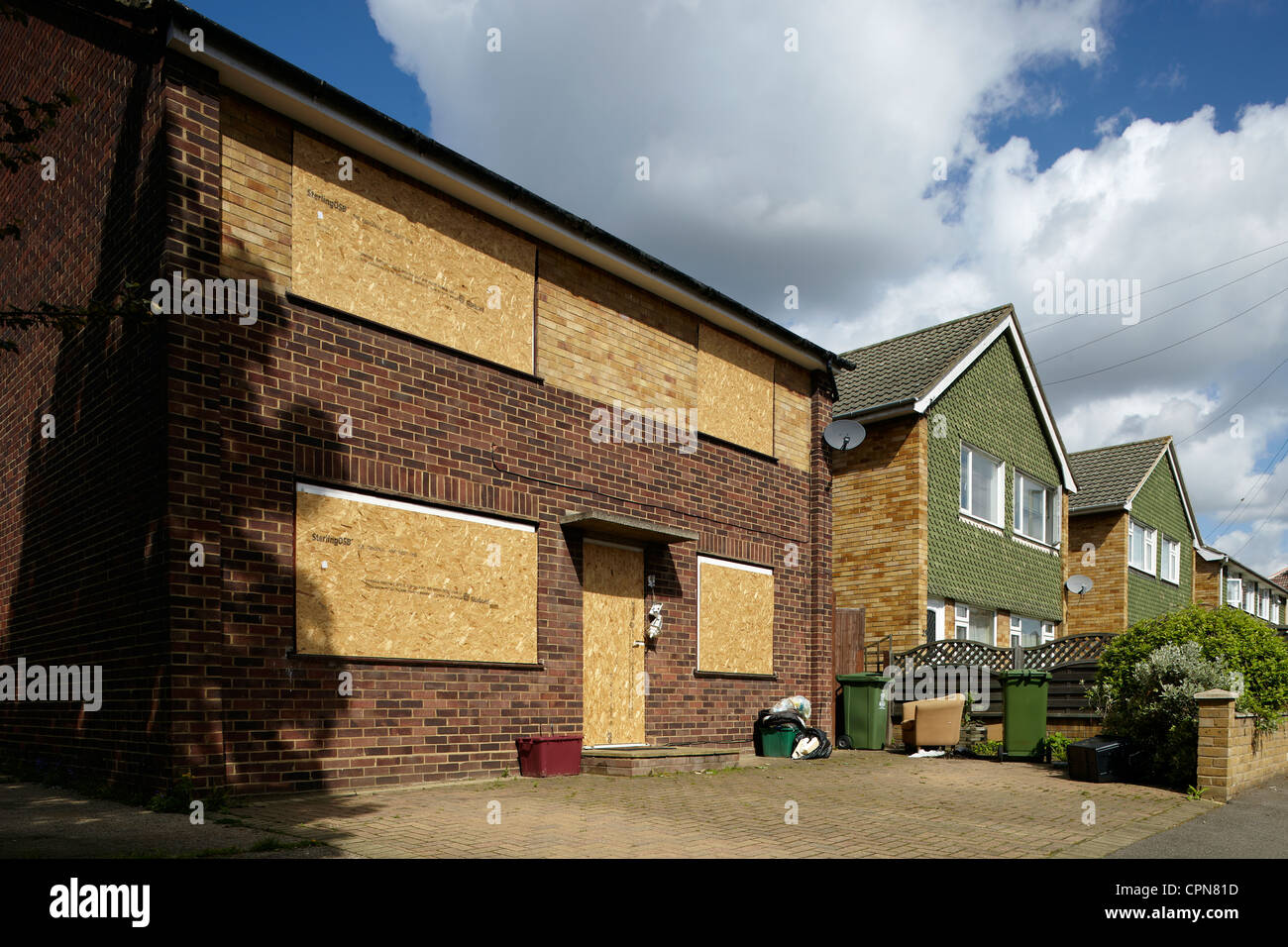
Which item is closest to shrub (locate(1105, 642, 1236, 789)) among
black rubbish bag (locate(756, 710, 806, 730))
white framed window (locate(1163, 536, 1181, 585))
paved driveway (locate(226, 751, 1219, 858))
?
paved driveway (locate(226, 751, 1219, 858))

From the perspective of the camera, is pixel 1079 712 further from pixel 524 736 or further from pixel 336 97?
pixel 336 97

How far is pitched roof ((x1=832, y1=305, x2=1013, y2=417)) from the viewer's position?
65.3 ft

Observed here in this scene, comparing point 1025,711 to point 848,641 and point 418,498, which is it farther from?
point 418,498

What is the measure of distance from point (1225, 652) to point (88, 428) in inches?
464

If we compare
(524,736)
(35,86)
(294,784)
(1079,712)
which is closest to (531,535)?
(524,736)

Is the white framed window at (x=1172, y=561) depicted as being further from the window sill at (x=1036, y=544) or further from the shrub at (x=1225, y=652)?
the shrub at (x=1225, y=652)

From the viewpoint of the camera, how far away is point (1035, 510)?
2464cm

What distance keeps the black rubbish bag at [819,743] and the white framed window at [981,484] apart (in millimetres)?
8061

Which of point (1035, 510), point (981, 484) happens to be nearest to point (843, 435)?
point (981, 484)

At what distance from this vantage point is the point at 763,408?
15531 mm

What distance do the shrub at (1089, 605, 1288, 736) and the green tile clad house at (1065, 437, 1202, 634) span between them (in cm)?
1543

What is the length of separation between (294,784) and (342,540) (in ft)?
6.93

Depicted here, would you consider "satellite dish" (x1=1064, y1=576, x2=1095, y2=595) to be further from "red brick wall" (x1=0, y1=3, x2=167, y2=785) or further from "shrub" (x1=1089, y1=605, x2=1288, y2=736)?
"red brick wall" (x1=0, y1=3, x2=167, y2=785)
